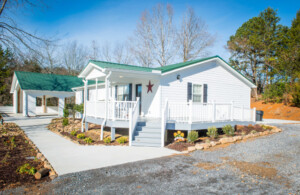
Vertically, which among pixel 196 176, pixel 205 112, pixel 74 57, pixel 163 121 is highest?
pixel 74 57

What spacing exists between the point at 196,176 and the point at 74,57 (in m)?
39.7

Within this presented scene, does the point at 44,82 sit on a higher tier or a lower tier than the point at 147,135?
higher

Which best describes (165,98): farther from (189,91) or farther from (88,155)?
(88,155)

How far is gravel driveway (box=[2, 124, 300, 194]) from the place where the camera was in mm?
4164

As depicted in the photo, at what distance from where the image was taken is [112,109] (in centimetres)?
916

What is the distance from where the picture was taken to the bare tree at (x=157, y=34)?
2658cm

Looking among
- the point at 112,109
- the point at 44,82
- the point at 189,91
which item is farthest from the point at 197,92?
the point at 44,82

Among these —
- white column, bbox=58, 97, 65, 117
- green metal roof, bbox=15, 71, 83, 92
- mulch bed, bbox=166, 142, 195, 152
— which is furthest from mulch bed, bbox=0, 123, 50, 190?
white column, bbox=58, 97, 65, 117

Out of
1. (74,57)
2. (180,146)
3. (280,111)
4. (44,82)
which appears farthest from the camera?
(74,57)

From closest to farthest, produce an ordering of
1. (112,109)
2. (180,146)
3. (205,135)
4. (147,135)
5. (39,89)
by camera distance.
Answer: (180,146) → (147,135) → (112,109) → (205,135) → (39,89)

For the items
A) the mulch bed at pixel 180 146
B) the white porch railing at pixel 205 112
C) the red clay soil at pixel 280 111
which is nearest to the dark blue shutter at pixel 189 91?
the white porch railing at pixel 205 112

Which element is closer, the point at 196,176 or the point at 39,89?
the point at 196,176

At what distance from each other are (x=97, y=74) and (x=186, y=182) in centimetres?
801

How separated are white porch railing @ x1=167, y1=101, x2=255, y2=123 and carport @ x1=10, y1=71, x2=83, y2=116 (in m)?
16.0
